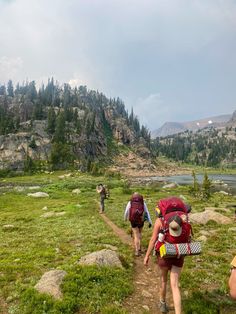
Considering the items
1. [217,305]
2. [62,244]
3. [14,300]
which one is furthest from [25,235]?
[217,305]

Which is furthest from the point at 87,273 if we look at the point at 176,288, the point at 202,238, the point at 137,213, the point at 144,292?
the point at 202,238

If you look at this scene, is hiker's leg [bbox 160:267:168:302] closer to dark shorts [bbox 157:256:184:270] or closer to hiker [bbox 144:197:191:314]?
hiker [bbox 144:197:191:314]

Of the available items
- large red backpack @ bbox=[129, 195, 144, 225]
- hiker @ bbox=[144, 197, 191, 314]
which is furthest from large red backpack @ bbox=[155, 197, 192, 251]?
large red backpack @ bbox=[129, 195, 144, 225]

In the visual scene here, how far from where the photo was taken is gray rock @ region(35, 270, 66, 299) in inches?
424

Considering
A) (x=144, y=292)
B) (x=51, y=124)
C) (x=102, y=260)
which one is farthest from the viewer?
(x=51, y=124)

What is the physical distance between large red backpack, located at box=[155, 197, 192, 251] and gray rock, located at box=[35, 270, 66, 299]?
414 cm

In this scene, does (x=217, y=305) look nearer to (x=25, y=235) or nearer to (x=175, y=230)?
(x=175, y=230)

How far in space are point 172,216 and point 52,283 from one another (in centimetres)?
556

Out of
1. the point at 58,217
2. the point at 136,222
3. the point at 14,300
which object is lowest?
the point at 58,217

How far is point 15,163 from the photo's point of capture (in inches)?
6102

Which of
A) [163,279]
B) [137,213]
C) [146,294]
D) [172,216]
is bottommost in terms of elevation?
[146,294]

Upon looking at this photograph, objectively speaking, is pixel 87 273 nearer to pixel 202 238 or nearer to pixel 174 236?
pixel 174 236

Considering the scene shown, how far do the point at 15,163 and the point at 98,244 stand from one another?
14529 centimetres

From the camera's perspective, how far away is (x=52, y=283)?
11336 mm
